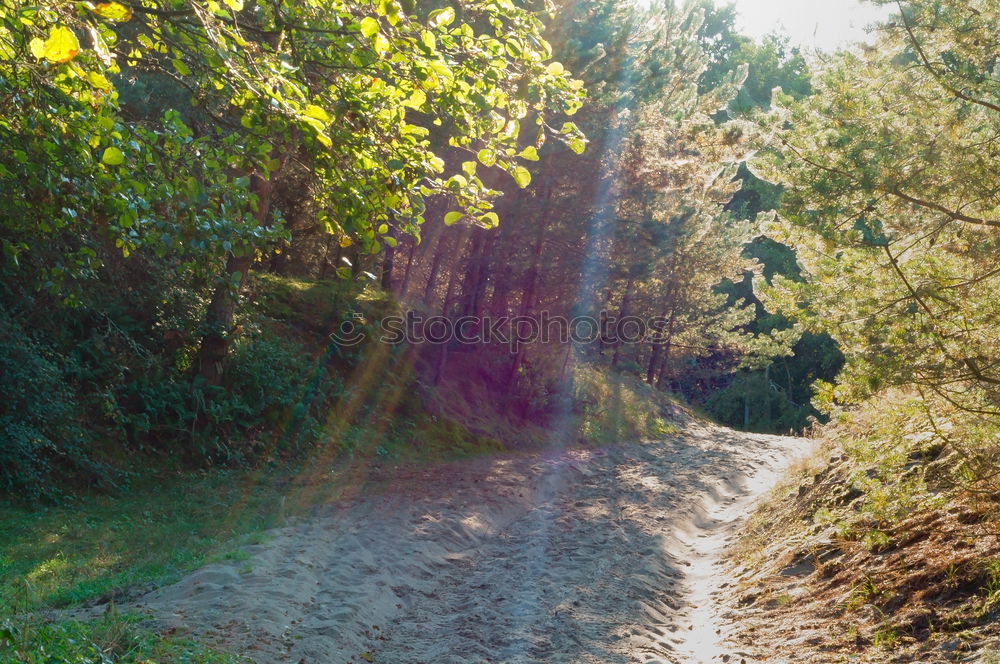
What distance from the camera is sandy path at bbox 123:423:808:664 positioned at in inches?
277

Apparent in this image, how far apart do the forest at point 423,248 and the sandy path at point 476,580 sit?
522 millimetres

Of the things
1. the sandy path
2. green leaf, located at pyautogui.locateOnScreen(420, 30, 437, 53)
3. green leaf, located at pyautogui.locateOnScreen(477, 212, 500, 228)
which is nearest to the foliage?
the sandy path

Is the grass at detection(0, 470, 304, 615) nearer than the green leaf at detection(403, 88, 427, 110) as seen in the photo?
No

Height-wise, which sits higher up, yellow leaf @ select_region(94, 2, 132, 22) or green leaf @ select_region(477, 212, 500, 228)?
yellow leaf @ select_region(94, 2, 132, 22)

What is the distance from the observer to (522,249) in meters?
21.2

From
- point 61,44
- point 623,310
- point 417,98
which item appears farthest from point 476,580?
point 623,310

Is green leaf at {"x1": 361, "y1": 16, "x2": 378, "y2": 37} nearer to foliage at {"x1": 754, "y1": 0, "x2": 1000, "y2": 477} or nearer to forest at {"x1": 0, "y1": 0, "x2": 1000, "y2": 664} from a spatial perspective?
forest at {"x1": 0, "y1": 0, "x2": 1000, "y2": 664}

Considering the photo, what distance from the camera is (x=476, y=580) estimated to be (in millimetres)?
9688

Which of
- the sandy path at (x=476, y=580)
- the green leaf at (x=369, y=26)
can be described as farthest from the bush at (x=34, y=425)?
the green leaf at (x=369, y=26)

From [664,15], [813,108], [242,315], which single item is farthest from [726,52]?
[813,108]

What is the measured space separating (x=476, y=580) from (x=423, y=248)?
52.6ft

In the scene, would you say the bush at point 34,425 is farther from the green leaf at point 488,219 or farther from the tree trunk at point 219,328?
the green leaf at point 488,219

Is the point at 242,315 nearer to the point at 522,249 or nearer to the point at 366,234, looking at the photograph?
the point at 522,249

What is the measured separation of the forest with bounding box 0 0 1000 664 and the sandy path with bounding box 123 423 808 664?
1.71 feet
